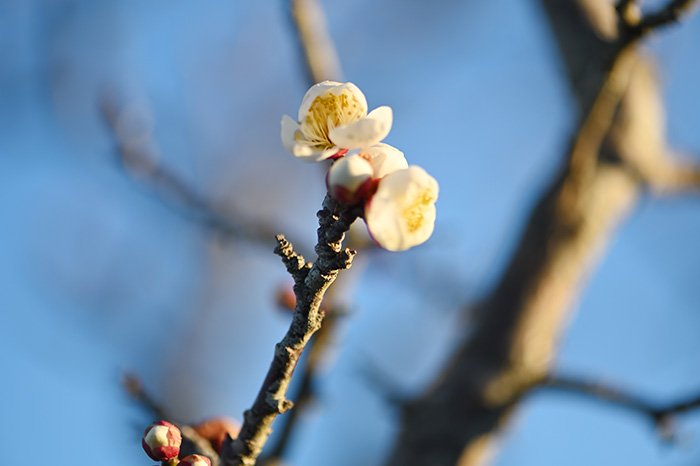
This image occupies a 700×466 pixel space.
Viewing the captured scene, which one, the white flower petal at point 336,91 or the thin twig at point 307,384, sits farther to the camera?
the thin twig at point 307,384

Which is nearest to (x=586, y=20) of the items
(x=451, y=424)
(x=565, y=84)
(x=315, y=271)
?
(x=565, y=84)

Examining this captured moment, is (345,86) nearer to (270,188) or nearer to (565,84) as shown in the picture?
(565,84)

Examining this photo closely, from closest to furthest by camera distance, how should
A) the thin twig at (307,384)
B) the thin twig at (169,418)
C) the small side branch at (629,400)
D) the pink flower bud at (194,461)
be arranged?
the pink flower bud at (194,461) → the thin twig at (169,418) → the small side branch at (629,400) → the thin twig at (307,384)

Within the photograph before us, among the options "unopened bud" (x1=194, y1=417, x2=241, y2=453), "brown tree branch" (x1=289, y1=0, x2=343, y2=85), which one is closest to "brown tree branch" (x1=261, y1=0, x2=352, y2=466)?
"brown tree branch" (x1=289, y1=0, x2=343, y2=85)

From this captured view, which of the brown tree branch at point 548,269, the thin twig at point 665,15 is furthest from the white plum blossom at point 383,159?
the brown tree branch at point 548,269

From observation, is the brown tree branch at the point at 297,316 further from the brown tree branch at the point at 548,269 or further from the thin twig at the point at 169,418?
the brown tree branch at the point at 548,269

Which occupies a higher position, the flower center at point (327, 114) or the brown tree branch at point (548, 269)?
the flower center at point (327, 114)

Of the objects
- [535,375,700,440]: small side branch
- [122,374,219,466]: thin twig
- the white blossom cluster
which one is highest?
the white blossom cluster

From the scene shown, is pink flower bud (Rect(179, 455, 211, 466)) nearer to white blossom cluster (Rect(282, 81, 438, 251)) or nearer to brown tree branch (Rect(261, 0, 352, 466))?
white blossom cluster (Rect(282, 81, 438, 251))
